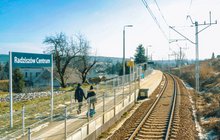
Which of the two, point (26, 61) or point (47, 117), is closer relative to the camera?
point (47, 117)

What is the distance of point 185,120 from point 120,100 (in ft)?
15.5

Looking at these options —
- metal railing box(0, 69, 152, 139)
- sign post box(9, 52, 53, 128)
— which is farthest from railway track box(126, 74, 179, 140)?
sign post box(9, 52, 53, 128)

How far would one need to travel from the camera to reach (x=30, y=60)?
1321cm

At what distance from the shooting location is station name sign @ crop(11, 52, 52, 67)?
1252cm

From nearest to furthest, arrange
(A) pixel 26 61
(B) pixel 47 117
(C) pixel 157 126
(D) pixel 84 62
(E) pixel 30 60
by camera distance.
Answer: (B) pixel 47 117, (A) pixel 26 61, (E) pixel 30 60, (C) pixel 157 126, (D) pixel 84 62

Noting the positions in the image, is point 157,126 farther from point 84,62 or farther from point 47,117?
point 84,62

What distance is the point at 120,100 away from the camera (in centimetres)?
1958

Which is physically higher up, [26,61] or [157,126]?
[26,61]

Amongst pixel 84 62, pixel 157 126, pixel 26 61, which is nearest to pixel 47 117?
pixel 26 61

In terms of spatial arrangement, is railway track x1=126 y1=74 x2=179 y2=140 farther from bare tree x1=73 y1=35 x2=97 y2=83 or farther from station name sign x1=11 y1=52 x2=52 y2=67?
bare tree x1=73 y1=35 x2=97 y2=83

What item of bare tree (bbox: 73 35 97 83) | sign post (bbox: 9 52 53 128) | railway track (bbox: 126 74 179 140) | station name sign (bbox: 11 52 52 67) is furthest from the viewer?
bare tree (bbox: 73 35 97 83)

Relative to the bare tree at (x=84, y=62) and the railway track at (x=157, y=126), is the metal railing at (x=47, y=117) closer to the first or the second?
the railway track at (x=157, y=126)

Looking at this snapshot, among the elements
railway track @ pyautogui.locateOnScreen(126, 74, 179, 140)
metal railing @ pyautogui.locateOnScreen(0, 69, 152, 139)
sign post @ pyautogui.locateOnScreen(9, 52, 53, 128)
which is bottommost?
railway track @ pyautogui.locateOnScreen(126, 74, 179, 140)

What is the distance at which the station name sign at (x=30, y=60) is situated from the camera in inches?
493
